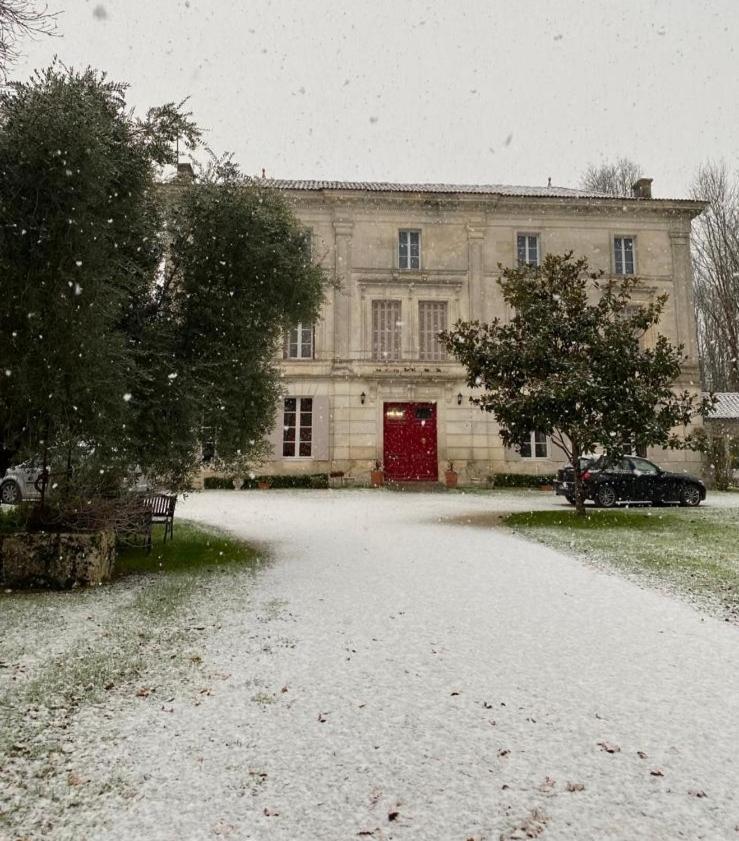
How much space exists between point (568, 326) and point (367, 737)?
10731 mm

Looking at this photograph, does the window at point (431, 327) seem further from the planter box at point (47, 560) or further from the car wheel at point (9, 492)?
the planter box at point (47, 560)

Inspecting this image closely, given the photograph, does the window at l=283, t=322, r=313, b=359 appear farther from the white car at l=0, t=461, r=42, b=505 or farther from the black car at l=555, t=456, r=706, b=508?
the black car at l=555, t=456, r=706, b=508

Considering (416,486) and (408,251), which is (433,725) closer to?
(416,486)

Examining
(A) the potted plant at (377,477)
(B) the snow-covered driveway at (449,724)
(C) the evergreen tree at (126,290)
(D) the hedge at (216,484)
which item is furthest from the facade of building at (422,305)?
(B) the snow-covered driveway at (449,724)

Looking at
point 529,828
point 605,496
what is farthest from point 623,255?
point 529,828

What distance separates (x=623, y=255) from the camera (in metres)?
23.7

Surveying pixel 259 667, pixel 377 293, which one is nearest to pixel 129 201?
pixel 259 667

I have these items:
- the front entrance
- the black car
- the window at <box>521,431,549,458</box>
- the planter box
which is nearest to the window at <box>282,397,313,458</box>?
the front entrance

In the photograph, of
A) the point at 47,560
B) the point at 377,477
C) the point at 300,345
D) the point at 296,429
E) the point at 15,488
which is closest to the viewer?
the point at 47,560

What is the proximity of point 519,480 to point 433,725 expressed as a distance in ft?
64.2

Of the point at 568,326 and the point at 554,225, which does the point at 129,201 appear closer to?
the point at 568,326

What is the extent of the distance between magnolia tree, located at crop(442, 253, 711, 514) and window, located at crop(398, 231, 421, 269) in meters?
10.6

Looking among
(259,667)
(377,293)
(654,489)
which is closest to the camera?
(259,667)

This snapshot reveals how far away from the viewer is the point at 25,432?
650 cm
